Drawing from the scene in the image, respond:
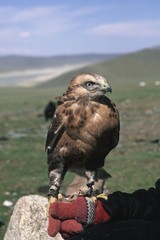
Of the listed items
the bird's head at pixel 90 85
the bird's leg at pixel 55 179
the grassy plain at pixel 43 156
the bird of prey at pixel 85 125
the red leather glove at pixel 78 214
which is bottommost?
the grassy plain at pixel 43 156

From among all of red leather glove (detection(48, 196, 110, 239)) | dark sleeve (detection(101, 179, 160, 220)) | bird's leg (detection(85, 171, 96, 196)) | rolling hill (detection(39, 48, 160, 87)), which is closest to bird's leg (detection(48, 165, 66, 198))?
bird's leg (detection(85, 171, 96, 196))

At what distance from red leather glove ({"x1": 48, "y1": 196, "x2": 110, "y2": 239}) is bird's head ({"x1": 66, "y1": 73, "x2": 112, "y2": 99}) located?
0.99 metres

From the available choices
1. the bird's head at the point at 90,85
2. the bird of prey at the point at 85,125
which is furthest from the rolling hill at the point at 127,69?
the bird's head at the point at 90,85

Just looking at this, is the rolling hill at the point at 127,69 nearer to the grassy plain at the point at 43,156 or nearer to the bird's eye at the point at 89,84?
the grassy plain at the point at 43,156

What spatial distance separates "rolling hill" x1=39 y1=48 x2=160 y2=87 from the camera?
98.3 metres

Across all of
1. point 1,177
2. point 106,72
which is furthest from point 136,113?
point 106,72

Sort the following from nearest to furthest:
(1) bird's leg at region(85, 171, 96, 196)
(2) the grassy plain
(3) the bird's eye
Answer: (3) the bird's eye → (1) bird's leg at region(85, 171, 96, 196) → (2) the grassy plain

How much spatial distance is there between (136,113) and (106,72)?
67977 mm

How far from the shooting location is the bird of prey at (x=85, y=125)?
4.94m

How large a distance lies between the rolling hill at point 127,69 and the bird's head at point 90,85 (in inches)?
3476

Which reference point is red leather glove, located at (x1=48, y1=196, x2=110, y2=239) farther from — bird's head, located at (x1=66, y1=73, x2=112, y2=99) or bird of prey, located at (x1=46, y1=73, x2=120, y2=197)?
bird's head, located at (x1=66, y1=73, x2=112, y2=99)

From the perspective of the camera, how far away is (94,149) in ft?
16.8

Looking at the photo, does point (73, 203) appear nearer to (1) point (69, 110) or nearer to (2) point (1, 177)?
(1) point (69, 110)

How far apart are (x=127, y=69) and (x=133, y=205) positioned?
10141 centimetres
